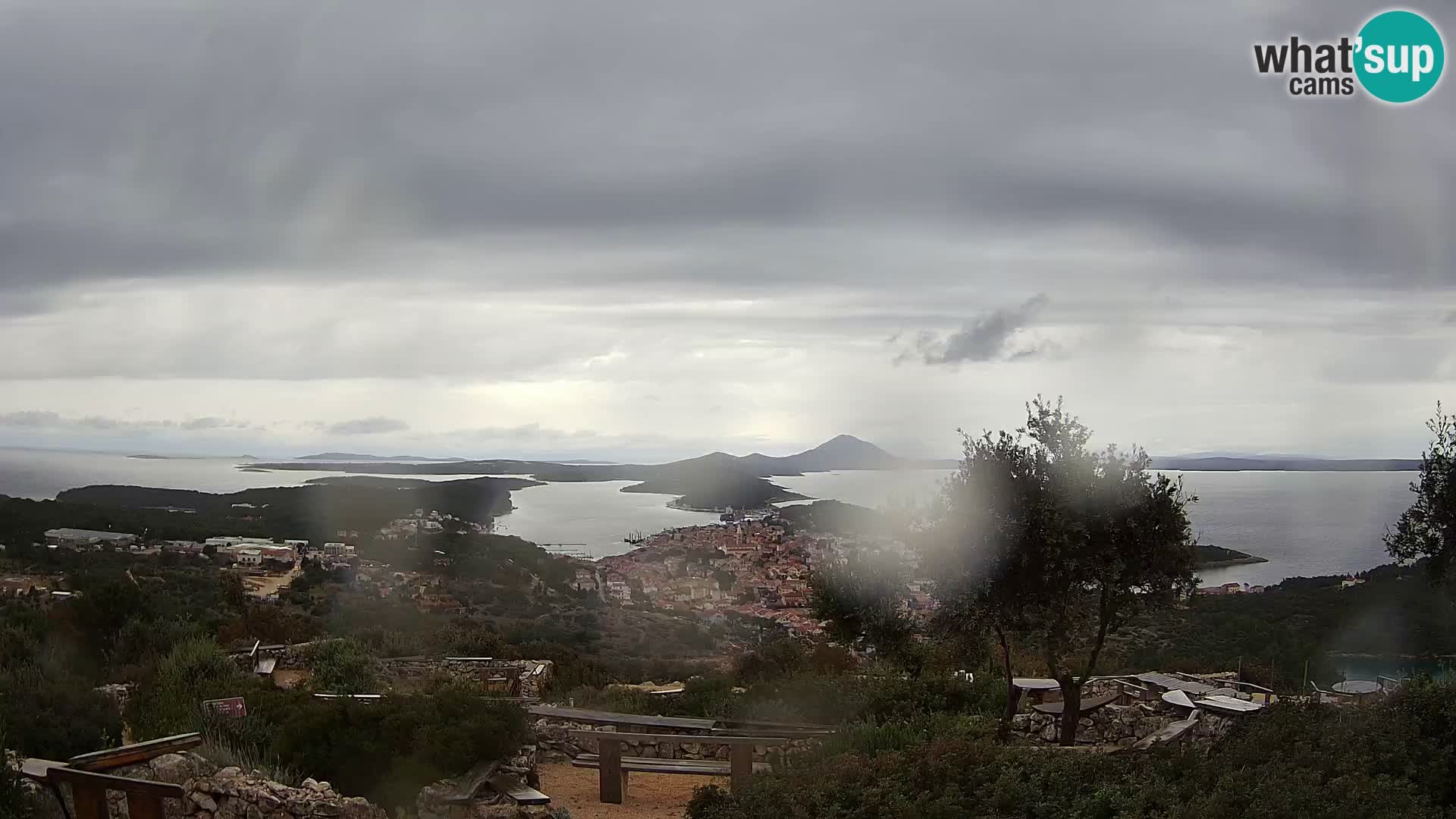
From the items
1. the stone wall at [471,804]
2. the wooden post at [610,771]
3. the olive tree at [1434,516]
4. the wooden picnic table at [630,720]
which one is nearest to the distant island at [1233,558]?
the olive tree at [1434,516]

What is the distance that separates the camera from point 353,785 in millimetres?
7816

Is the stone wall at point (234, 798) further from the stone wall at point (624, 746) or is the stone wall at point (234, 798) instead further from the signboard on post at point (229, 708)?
the stone wall at point (624, 746)

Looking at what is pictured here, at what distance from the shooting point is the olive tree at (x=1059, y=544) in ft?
28.3

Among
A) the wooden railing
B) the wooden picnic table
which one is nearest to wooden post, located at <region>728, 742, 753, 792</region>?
the wooden picnic table

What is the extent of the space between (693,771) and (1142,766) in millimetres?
3699

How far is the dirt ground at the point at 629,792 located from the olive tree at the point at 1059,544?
9.49ft

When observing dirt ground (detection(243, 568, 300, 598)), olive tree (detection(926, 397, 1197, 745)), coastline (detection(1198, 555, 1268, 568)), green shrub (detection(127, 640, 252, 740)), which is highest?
olive tree (detection(926, 397, 1197, 745))

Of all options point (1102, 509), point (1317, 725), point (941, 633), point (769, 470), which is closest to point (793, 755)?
point (941, 633)

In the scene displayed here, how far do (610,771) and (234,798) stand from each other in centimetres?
299

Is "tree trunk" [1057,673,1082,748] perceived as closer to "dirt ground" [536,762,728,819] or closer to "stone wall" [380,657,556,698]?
"dirt ground" [536,762,728,819]

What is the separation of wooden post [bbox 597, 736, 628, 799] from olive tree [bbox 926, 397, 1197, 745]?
126 inches

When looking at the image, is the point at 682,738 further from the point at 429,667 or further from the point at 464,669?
the point at 429,667

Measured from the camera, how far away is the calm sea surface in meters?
28.8

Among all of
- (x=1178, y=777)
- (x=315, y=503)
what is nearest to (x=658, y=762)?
(x=1178, y=777)
